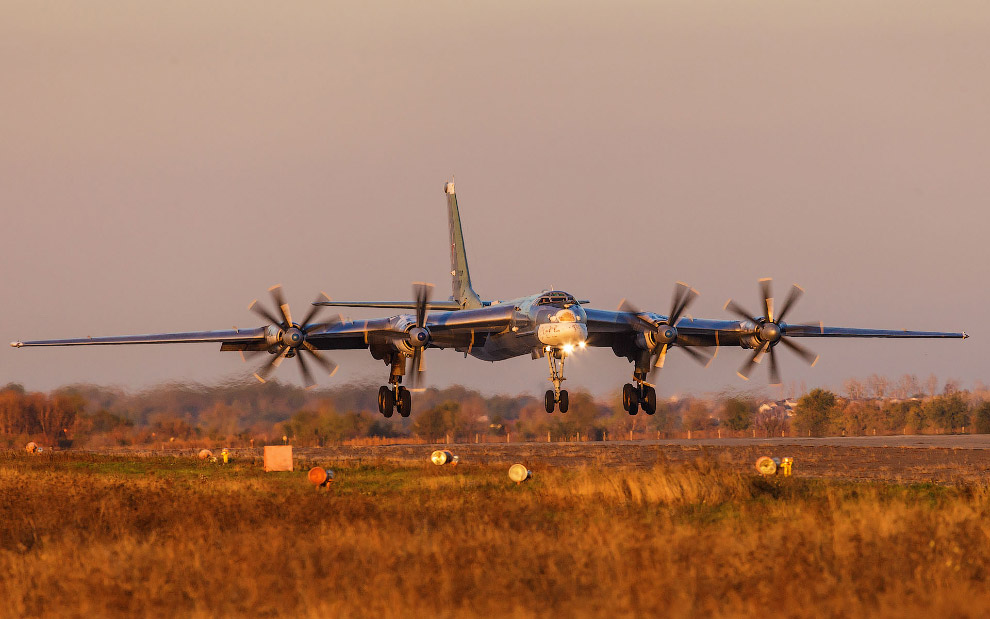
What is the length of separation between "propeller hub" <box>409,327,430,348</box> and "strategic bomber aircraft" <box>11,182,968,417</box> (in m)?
0.04

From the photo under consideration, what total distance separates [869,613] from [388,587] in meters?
5.50

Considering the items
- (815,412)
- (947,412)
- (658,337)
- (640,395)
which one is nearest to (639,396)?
(640,395)

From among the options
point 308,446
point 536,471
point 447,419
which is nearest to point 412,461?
point 536,471

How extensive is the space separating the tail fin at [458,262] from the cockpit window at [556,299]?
424 inches

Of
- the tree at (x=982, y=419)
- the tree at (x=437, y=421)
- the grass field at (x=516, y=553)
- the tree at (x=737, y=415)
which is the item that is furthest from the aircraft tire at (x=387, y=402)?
the tree at (x=982, y=419)

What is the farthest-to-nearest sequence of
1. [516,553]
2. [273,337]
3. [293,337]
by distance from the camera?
[273,337] → [293,337] → [516,553]

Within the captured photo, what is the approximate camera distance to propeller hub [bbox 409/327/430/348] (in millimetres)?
35062

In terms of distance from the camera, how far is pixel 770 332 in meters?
36.2

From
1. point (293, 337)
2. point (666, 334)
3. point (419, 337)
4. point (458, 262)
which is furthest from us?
point (458, 262)

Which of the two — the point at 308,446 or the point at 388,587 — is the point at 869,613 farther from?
the point at 308,446

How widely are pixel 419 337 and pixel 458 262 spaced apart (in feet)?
46.2

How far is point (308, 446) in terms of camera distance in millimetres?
61250

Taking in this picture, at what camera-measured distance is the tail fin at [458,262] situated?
151 feet

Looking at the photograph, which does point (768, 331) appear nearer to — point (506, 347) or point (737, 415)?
point (506, 347)
